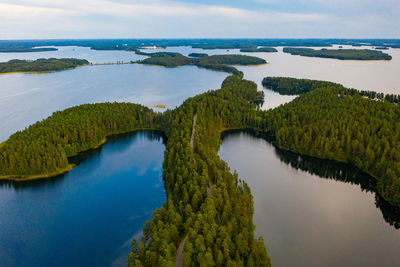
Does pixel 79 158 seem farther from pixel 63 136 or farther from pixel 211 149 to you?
pixel 211 149

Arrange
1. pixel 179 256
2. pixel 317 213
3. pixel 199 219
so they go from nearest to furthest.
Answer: pixel 179 256, pixel 199 219, pixel 317 213

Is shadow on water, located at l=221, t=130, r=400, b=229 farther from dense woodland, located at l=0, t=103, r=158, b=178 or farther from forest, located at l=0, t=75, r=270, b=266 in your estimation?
dense woodland, located at l=0, t=103, r=158, b=178

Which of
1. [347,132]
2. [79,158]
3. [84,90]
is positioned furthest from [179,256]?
[84,90]

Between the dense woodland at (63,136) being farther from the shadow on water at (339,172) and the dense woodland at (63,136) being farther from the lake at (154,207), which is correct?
the shadow on water at (339,172)

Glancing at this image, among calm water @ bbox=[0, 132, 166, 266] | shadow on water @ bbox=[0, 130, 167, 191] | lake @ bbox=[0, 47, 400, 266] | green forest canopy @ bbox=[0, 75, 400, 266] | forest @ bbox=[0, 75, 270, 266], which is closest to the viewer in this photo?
forest @ bbox=[0, 75, 270, 266]

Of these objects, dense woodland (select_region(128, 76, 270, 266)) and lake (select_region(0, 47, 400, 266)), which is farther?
lake (select_region(0, 47, 400, 266))

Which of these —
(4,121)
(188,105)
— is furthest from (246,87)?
(4,121)

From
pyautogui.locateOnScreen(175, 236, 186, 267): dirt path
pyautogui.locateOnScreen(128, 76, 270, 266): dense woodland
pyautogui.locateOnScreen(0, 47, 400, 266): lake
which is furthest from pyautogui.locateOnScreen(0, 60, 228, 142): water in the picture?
pyautogui.locateOnScreen(175, 236, 186, 267): dirt path

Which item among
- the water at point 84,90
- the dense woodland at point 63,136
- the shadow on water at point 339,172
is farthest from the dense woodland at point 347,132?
the water at point 84,90
